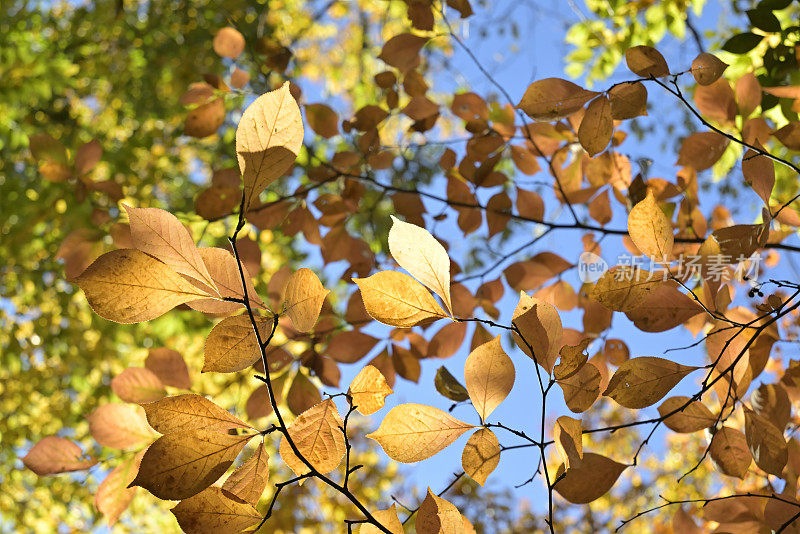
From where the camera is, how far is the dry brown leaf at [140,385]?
0.92 meters

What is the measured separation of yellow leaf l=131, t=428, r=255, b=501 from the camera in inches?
19.7

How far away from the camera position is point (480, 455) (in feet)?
2.06

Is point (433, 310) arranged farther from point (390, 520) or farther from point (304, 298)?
point (390, 520)

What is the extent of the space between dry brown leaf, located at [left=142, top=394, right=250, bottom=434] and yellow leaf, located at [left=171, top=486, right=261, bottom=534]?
0.21 feet

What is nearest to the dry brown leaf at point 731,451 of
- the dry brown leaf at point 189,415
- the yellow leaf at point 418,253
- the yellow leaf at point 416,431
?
the yellow leaf at point 416,431

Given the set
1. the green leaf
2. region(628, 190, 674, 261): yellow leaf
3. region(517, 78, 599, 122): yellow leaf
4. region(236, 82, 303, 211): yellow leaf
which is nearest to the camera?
region(236, 82, 303, 211): yellow leaf

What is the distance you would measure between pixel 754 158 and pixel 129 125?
546cm

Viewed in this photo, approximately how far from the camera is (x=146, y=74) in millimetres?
4234

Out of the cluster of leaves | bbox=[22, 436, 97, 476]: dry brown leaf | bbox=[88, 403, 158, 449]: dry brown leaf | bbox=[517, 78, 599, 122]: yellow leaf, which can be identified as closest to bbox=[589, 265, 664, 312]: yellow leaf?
the cluster of leaves

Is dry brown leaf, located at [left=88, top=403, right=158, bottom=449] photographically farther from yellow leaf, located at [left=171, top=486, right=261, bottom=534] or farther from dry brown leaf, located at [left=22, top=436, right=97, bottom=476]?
yellow leaf, located at [left=171, top=486, right=261, bottom=534]

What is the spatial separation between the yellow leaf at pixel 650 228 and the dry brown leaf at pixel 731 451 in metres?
0.35

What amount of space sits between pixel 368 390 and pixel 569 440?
211 mm

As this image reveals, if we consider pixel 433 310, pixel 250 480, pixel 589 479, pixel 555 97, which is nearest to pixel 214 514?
pixel 250 480

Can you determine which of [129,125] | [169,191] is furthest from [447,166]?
[129,125]
